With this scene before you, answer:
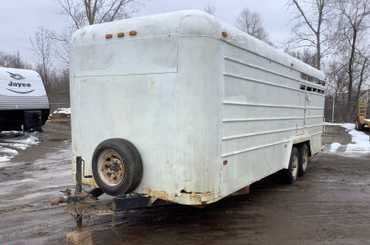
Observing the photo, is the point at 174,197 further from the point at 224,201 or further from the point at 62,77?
the point at 62,77

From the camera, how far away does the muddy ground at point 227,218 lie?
5449 millimetres

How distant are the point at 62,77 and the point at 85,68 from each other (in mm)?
47512

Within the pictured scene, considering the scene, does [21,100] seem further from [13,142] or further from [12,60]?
[12,60]

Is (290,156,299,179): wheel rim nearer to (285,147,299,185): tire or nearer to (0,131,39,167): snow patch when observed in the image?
(285,147,299,185): tire

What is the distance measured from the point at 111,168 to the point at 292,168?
188 inches

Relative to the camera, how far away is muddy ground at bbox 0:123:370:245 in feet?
17.9

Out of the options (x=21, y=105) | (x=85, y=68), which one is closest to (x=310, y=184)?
(x=85, y=68)

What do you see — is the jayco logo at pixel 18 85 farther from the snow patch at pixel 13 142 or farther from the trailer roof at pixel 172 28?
the trailer roof at pixel 172 28

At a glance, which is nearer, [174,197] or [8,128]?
[174,197]

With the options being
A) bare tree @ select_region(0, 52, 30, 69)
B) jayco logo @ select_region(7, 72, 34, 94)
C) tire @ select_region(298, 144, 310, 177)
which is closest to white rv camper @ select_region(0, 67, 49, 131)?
jayco logo @ select_region(7, 72, 34, 94)

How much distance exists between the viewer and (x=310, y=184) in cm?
895

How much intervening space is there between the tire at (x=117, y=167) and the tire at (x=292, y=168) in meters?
4.29

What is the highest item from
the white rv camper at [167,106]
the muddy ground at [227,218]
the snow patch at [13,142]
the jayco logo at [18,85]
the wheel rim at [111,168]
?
the jayco logo at [18,85]

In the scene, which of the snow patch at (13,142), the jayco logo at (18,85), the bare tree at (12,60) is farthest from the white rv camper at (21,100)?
the bare tree at (12,60)
